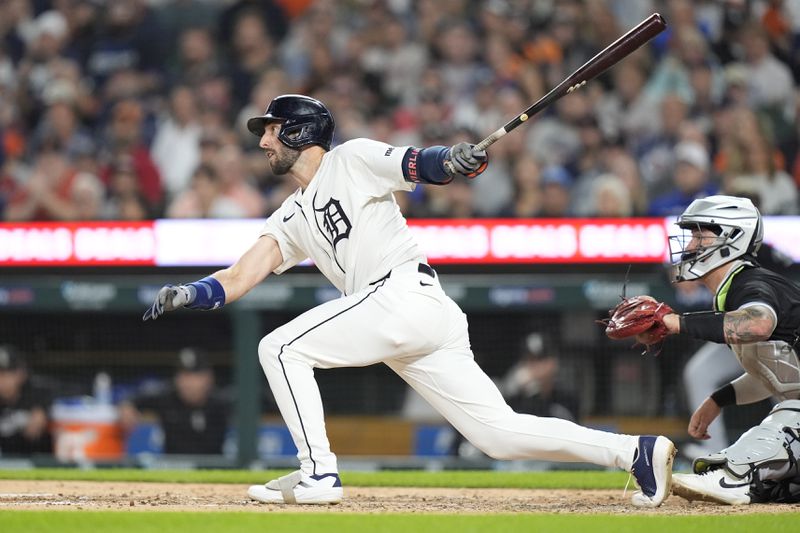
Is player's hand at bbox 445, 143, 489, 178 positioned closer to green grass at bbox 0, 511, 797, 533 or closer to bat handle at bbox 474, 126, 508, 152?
bat handle at bbox 474, 126, 508, 152

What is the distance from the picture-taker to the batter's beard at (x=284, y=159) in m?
5.04

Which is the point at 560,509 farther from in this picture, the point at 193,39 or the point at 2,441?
the point at 193,39

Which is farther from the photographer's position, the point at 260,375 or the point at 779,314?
the point at 260,375

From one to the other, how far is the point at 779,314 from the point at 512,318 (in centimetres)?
358

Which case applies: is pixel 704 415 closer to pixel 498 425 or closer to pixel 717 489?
pixel 717 489

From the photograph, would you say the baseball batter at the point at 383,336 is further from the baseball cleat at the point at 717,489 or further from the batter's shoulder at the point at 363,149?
the baseball cleat at the point at 717,489

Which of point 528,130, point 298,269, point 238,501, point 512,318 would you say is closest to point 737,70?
point 528,130

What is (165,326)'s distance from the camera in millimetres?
8453

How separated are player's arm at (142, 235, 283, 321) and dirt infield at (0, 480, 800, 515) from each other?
30.2 inches

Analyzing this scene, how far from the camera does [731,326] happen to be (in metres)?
4.49

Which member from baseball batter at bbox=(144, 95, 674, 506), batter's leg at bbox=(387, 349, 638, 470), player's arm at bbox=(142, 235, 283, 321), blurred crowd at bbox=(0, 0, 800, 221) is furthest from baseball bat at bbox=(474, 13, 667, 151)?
blurred crowd at bbox=(0, 0, 800, 221)

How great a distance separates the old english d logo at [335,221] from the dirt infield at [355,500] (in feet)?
3.36

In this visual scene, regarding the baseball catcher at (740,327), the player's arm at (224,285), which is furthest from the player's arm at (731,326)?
the player's arm at (224,285)

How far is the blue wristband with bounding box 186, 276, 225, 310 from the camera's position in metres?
4.86
